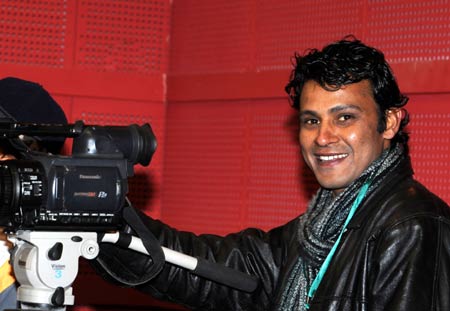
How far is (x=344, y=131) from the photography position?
2523 mm

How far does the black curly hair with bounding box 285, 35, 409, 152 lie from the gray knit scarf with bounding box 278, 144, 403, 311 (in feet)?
0.41

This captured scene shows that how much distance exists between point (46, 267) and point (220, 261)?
0.98 meters

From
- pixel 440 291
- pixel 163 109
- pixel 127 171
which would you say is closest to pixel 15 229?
pixel 127 171

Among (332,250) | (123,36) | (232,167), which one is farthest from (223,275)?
(123,36)

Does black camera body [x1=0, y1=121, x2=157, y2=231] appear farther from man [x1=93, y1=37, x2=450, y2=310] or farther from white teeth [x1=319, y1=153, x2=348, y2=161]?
white teeth [x1=319, y1=153, x2=348, y2=161]

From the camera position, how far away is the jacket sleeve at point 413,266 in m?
2.17

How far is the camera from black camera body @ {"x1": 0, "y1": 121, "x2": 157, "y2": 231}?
1941mm

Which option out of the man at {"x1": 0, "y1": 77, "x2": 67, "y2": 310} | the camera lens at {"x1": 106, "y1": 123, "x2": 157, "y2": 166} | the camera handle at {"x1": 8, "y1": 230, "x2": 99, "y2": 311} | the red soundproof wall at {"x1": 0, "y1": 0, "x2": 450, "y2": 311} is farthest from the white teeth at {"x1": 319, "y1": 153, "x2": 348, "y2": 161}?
the red soundproof wall at {"x1": 0, "y1": 0, "x2": 450, "y2": 311}

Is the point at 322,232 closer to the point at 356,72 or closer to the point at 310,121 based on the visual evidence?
the point at 310,121

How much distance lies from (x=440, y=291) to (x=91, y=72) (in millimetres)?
2150

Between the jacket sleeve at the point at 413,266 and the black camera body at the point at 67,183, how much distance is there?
0.69 metres

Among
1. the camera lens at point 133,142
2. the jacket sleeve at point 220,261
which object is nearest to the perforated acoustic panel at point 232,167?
the jacket sleeve at point 220,261

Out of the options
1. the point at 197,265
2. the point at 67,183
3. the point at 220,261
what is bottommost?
the point at 220,261

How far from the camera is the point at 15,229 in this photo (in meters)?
1.98
